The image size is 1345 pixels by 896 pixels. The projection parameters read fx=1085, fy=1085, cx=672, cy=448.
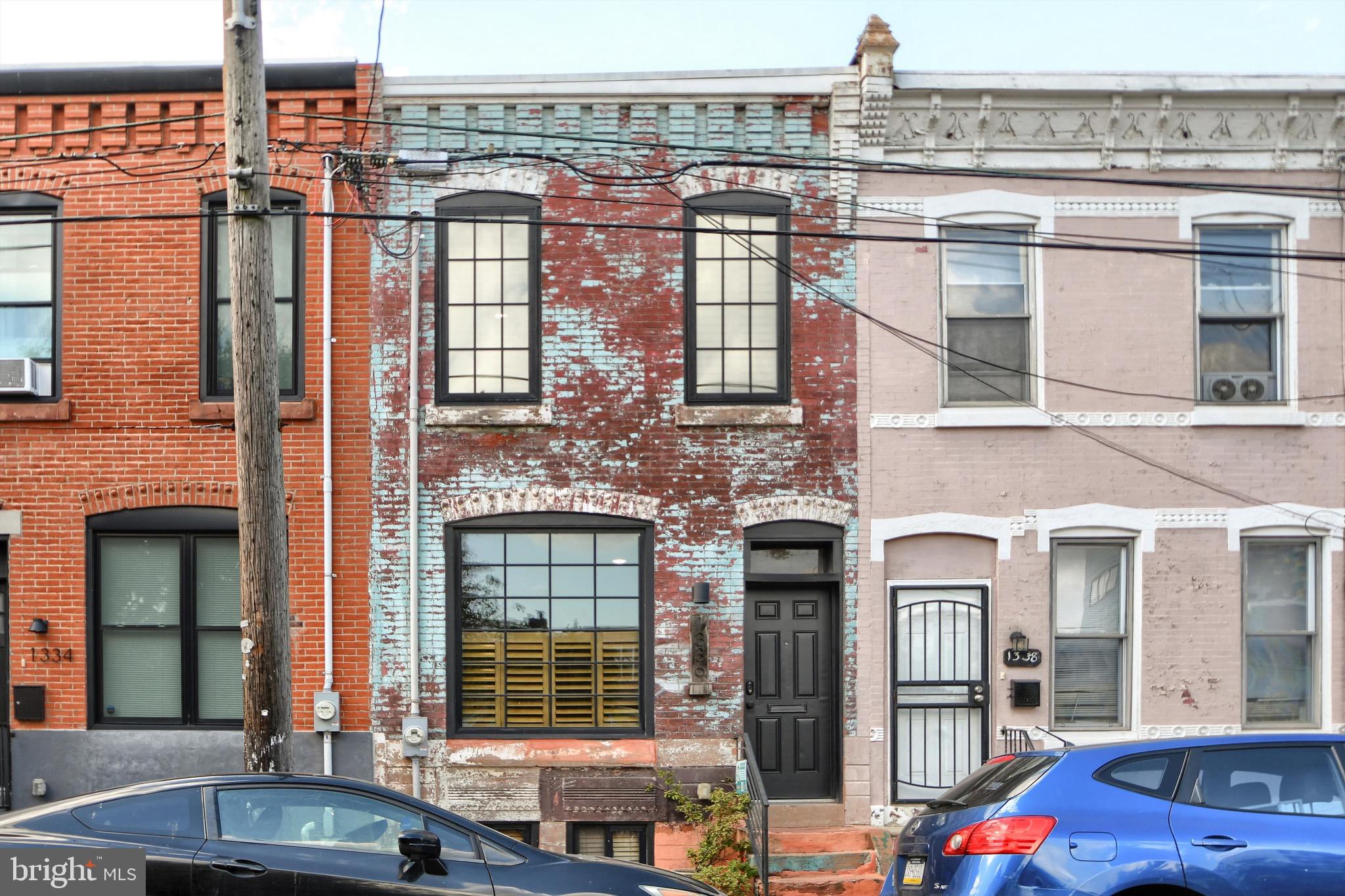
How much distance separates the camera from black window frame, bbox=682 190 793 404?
10.5m

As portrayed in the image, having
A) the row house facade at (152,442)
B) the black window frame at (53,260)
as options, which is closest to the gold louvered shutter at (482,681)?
the row house facade at (152,442)

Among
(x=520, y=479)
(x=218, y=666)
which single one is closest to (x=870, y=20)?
(x=520, y=479)

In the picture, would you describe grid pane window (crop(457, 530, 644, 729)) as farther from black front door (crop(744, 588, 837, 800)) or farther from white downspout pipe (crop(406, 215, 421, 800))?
black front door (crop(744, 588, 837, 800))

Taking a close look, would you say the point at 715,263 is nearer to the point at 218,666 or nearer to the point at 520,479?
the point at 520,479

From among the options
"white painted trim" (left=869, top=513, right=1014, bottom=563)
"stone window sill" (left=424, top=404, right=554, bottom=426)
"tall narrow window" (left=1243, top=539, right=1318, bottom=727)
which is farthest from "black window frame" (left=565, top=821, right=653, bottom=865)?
"tall narrow window" (left=1243, top=539, right=1318, bottom=727)

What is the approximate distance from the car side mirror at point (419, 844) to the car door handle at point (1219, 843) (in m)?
3.98

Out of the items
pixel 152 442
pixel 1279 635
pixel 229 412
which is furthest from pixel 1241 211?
pixel 152 442

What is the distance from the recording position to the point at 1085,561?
1065 cm

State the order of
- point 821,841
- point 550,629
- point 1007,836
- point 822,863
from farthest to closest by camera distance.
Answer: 1. point 550,629
2. point 821,841
3. point 822,863
4. point 1007,836

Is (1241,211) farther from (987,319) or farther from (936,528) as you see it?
(936,528)

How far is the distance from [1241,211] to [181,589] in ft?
36.1

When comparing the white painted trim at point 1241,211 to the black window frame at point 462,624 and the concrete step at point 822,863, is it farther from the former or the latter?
the concrete step at point 822,863

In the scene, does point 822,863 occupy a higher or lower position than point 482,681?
lower

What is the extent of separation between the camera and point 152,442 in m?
10.4
